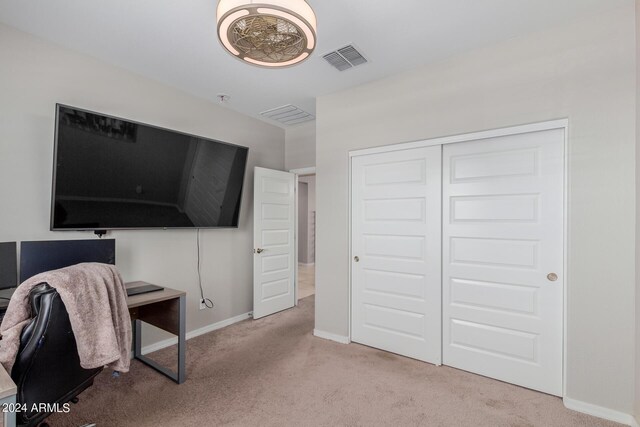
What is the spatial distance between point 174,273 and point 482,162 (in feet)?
10.2

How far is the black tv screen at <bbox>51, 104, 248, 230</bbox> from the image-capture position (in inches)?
93.2

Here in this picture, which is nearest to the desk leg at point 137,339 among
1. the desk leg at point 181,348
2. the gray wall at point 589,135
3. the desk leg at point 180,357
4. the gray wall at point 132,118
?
the desk leg at point 180,357

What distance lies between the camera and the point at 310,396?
2297 millimetres

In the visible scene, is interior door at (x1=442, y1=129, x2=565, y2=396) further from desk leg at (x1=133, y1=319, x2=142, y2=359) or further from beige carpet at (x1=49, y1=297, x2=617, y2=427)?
desk leg at (x1=133, y1=319, x2=142, y2=359)

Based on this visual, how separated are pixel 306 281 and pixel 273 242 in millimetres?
2565

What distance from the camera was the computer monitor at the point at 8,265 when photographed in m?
2.07

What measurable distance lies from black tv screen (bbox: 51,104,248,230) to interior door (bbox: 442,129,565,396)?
234 centimetres

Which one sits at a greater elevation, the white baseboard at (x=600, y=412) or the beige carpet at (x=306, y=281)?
the white baseboard at (x=600, y=412)

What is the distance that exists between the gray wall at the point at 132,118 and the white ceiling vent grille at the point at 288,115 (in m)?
0.24

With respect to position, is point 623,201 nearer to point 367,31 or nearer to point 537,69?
point 537,69

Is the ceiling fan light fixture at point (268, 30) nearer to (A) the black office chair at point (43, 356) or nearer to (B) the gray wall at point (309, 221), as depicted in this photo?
(A) the black office chair at point (43, 356)

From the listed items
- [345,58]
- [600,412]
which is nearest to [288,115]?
[345,58]

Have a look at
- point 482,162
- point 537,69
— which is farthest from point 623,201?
point 537,69

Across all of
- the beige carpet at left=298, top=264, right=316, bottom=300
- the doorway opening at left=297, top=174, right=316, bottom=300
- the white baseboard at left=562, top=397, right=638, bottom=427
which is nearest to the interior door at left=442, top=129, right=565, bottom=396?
the white baseboard at left=562, top=397, right=638, bottom=427
